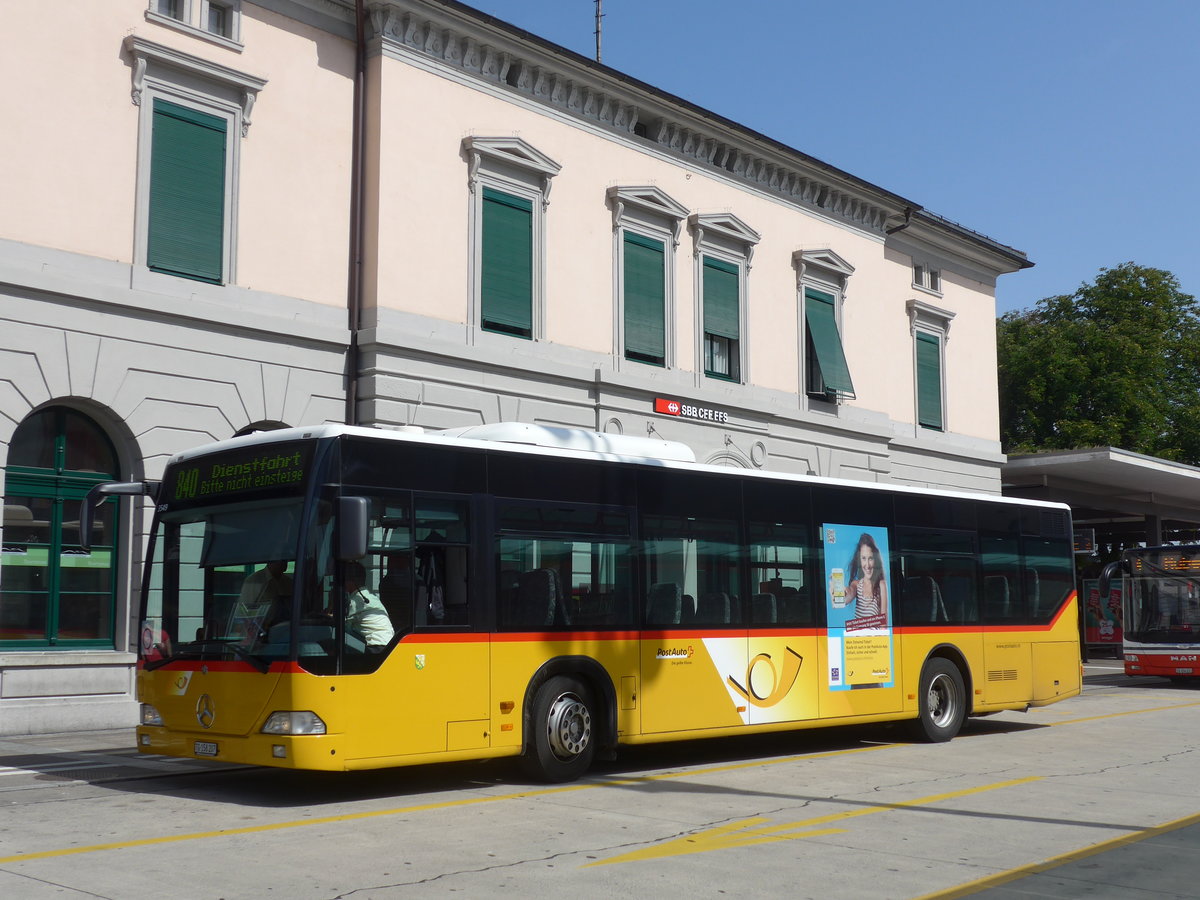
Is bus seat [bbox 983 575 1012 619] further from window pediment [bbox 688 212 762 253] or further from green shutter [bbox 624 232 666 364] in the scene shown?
window pediment [bbox 688 212 762 253]

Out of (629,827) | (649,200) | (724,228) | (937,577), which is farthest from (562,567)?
(724,228)

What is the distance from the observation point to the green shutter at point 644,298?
23.8m

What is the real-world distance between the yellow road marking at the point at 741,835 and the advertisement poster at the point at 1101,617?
3452cm

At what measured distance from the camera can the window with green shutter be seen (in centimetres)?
2552

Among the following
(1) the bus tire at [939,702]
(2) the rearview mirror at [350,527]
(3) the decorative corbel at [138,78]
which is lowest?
(1) the bus tire at [939,702]

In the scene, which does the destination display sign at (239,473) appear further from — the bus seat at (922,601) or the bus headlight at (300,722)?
the bus seat at (922,601)

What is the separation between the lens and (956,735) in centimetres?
1655

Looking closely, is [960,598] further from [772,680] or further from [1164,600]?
[1164,600]

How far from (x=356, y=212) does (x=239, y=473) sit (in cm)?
997

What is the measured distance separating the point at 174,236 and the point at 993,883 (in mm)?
14092

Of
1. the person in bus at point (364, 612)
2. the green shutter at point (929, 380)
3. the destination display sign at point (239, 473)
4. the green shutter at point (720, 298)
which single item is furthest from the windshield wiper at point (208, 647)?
the green shutter at point (929, 380)

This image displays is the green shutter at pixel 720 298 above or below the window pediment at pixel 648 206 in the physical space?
below

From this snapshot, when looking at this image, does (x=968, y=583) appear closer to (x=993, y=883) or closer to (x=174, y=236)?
(x=993, y=883)

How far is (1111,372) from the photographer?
54.4 m
